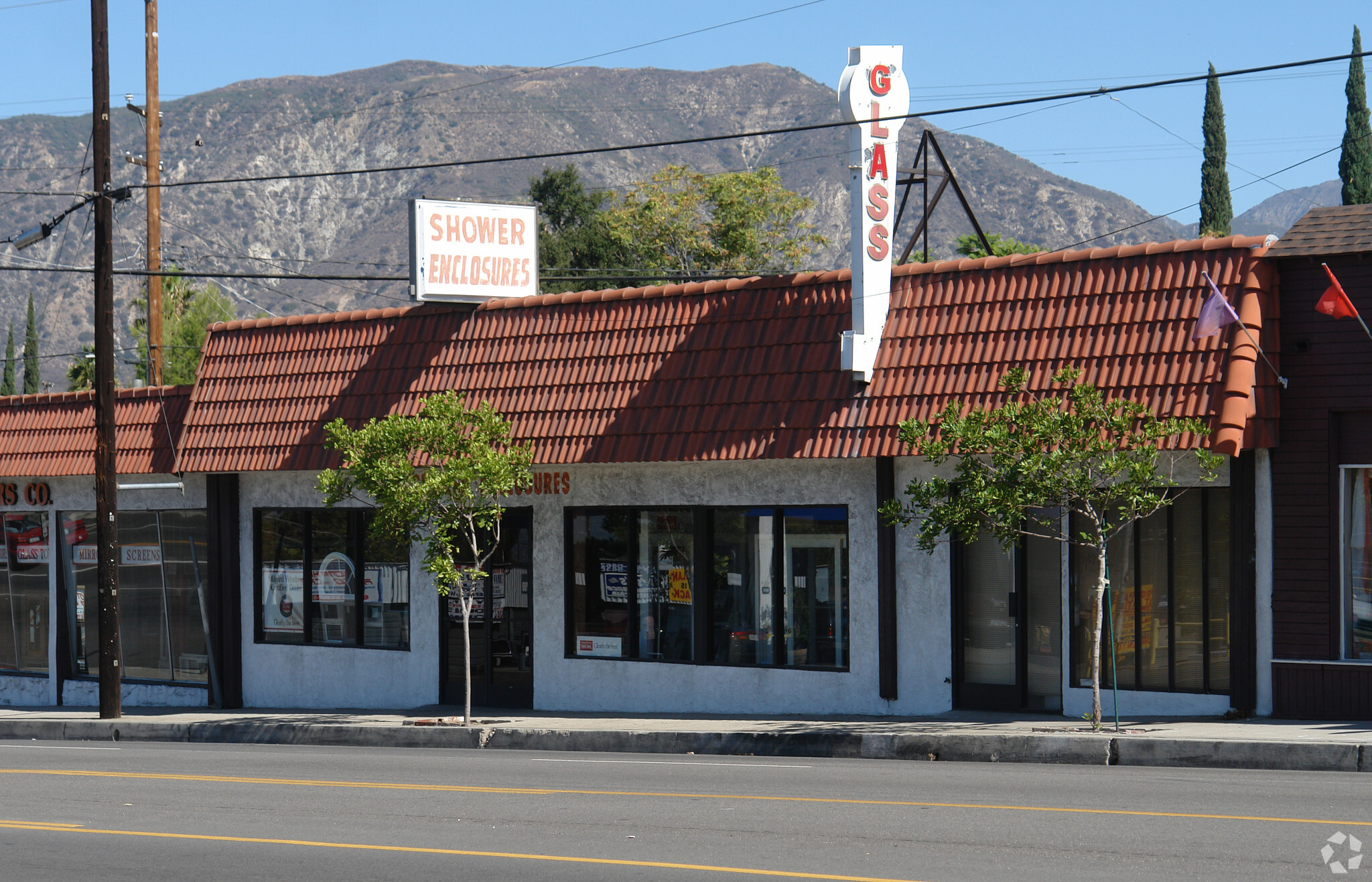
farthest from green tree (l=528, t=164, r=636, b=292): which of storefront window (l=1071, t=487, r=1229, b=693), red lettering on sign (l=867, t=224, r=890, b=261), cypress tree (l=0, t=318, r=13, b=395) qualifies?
cypress tree (l=0, t=318, r=13, b=395)

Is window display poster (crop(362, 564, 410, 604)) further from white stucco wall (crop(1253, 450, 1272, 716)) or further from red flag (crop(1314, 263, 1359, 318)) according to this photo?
red flag (crop(1314, 263, 1359, 318))

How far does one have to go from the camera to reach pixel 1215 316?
13.6m

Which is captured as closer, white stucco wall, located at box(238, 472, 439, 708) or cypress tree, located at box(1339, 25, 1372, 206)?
white stucco wall, located at box(238, 472, 439, 708)

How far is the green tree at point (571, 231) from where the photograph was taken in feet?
207

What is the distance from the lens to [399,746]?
16.4 metres

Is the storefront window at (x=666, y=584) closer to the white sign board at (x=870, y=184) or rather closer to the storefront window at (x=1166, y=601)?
the white sign board at (x=870, y=184)

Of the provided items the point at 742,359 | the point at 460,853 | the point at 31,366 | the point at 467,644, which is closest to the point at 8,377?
the point at 31,366

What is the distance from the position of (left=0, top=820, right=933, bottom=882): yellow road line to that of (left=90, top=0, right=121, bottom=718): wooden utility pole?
370 inches

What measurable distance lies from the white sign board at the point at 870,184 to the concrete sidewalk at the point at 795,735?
13.3 feet

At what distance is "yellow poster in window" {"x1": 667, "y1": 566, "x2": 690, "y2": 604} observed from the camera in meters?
17.5

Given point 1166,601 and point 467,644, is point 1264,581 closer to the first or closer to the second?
point 1166,601

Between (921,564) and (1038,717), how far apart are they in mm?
2104

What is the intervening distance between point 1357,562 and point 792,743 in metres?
5.87

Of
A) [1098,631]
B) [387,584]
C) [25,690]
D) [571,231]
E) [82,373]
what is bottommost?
[25,690]
